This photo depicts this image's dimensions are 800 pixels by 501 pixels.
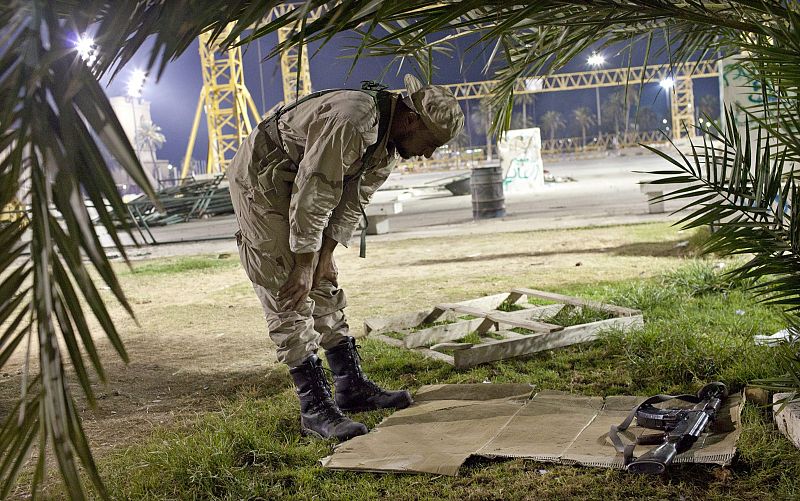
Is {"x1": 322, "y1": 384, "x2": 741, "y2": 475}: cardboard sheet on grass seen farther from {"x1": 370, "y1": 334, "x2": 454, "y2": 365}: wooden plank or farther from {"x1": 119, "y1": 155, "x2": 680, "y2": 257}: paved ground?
{"x1": 119, "y1": 155, "x2": 680, "y2": 257}: paved ground

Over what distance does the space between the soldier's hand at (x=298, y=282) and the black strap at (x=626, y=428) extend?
1363 mm

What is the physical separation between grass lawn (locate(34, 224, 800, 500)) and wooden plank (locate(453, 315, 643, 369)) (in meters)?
0.05

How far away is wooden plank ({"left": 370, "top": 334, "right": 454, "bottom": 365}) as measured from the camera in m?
4.73

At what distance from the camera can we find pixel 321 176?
3.18 meters

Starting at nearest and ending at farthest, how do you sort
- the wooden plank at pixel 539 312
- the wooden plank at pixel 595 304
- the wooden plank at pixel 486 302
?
the wooden plank at pixel 595 304
the wooden plank at pixel 539 312
the wooden plank at pixel 486 302

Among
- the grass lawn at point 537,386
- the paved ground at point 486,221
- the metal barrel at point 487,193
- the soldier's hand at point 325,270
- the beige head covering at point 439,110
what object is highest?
the beige head covering at point 439,110

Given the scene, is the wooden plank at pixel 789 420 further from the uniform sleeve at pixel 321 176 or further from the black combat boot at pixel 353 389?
the uniform sleeve at pixel 321 176

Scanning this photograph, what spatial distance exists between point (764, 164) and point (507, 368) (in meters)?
2.15

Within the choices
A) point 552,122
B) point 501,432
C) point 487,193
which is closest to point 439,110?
point 501,432

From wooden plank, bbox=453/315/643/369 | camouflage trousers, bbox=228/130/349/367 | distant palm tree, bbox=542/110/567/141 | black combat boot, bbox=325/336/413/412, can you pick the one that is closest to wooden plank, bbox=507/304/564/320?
wooden plank, bbox=453/315/643/369

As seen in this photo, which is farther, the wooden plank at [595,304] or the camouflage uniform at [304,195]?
the wooden plank at [595,304]

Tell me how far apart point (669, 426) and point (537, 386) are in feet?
3.47

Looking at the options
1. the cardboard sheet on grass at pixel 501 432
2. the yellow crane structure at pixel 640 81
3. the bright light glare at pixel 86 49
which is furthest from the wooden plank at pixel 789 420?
the bright light glare at pixel 86 49

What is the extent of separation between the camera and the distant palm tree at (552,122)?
88.6 m
